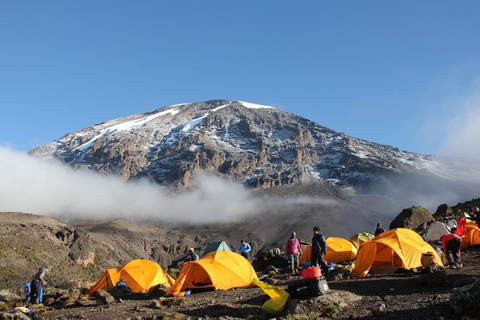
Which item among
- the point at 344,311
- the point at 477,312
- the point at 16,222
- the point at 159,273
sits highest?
the point at 477,312

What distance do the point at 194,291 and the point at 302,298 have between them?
6.42 meters

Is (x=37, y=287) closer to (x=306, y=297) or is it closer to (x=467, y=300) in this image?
(x=306, y=297)

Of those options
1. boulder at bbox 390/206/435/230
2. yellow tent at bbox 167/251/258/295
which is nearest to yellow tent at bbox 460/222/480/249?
yellow tent at bbox 167/251/258/295

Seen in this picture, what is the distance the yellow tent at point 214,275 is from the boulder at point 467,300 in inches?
336

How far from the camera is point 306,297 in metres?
9.67

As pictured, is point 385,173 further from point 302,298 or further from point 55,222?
point 302,298

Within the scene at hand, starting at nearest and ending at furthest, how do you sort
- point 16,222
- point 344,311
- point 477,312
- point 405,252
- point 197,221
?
point 477,312, point 344,311, point 405,252, point 16,222, point 197,221

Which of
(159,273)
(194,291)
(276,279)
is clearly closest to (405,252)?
(276,279)

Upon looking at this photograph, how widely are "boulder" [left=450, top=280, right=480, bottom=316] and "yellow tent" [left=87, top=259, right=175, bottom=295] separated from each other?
14030mm

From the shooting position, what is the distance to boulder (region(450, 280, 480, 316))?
24.9 ft

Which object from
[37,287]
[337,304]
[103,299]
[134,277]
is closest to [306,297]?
[337,304]

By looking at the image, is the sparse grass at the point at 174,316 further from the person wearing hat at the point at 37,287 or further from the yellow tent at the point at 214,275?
the person wearing hat at the point at 37,287

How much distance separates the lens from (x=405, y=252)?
47.4 feet

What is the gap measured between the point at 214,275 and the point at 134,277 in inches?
257
